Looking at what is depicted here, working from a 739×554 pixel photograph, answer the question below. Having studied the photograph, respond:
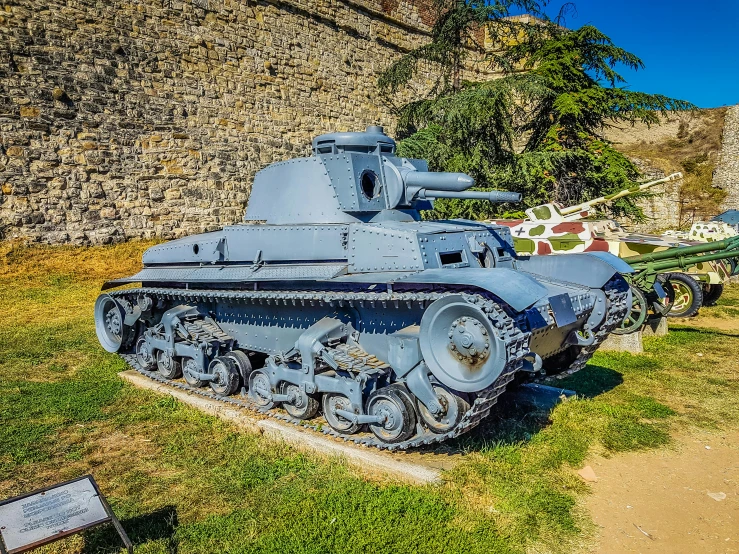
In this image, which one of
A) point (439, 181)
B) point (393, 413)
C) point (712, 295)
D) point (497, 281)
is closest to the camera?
point (497, 281)

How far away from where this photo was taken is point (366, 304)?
5379mm

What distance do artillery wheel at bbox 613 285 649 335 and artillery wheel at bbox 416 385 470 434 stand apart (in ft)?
18.3

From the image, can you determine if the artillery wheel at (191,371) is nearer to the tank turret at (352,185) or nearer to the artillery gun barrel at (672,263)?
the tank turret at (352,185)

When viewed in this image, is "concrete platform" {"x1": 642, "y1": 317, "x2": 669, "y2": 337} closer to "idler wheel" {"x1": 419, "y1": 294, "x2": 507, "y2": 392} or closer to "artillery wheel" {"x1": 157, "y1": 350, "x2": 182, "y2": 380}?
"idler wheel" {"x1": 419, "y1": 294, "x2": 507, "y2": 392}

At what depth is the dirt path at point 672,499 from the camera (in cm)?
405

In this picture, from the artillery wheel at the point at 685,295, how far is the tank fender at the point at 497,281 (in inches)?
316

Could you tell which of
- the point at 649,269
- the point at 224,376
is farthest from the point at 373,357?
the point at 649,269

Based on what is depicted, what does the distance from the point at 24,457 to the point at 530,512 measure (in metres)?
4.22

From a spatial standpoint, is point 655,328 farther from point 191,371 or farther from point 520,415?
point 191,371

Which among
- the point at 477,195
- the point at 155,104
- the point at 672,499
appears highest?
the point at 155,104

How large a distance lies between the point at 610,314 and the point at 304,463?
3172 millimetres

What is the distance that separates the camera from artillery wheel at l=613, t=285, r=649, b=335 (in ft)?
31.6

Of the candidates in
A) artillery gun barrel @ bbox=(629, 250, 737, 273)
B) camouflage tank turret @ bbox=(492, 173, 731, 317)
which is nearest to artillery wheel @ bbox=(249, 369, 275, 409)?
artillery gun barrel @ bbox=(629, 250, 737, 273)

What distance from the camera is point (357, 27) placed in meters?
20.0
